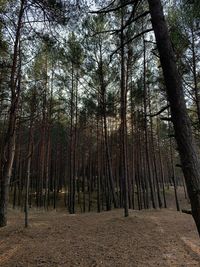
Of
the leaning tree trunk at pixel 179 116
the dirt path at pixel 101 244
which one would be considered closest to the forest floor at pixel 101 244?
the dirt path at pixel 101 244

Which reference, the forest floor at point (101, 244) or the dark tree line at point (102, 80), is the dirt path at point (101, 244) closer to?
the forest floor at point (101, 244)

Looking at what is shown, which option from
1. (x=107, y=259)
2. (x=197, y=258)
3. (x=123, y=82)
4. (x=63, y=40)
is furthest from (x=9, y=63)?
(x=197, y=258)

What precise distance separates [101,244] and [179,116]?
439 cm

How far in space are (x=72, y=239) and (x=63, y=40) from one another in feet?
17.1

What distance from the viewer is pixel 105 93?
46.1 ft

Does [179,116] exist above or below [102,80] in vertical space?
below

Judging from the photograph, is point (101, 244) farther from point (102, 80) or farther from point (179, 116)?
point (102, 80)

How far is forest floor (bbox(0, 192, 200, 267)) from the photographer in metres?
4.96

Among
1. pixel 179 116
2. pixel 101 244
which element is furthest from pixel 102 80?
pixel 179 116

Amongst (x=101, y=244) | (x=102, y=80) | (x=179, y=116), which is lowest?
(x=101, y=244)

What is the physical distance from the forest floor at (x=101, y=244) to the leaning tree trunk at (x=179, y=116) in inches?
108

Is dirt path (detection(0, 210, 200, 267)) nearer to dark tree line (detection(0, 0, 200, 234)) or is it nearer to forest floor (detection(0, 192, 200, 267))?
forest floor (detection(0, 192, 200, 267))

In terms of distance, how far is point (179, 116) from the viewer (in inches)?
121

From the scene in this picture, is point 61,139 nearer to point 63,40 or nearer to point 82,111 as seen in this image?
point 82,111
